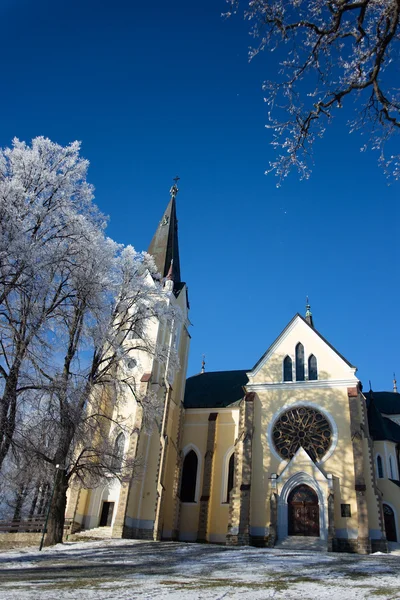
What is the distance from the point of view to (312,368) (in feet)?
94.0

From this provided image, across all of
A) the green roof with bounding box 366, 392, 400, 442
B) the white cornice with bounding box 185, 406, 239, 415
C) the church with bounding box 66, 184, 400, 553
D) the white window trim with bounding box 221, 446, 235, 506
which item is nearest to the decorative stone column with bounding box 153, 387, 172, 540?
the church with bounding box 66, 184, 400, 553

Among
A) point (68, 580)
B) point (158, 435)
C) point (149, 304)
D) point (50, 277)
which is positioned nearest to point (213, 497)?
point (158, 435)

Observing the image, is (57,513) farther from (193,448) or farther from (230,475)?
(193,448)

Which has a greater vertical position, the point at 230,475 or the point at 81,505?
the point at 230,475

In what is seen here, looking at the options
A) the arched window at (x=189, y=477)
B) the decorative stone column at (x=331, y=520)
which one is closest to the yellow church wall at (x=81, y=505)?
the arched window at (x=189, y=477)

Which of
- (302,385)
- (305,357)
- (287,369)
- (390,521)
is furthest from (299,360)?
(390,521)

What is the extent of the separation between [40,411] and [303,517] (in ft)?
51.8

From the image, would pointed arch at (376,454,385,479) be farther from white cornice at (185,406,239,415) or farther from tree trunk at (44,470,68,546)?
tree trunk at (44,470,68,546)

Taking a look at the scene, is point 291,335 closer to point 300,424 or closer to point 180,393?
point 300,424

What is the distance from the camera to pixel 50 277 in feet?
48.5

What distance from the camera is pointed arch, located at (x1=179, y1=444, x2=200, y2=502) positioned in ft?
97.8

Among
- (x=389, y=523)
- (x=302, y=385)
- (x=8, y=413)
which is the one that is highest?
(x=302, y=385)

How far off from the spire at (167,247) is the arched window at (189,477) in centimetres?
1208

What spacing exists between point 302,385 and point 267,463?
485 cm
